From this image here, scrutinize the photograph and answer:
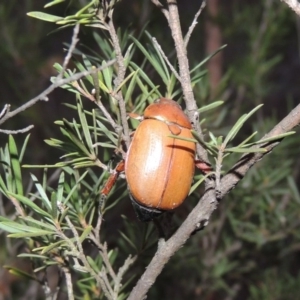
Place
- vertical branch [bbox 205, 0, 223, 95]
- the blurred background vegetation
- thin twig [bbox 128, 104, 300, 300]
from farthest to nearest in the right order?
vertical branch [bbox 205, 0, 223, 95] < the blurred background vegetation < thin twig [bbox 128, 104, 300, 300]

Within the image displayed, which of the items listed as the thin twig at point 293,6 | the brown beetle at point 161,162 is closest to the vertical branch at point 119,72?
the brown beetle at point 161,162

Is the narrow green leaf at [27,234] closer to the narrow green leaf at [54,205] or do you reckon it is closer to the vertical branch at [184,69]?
the narrow green leaf at [54,205]

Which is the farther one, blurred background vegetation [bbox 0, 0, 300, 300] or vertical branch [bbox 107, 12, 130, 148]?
blurred background vegetation [bbox 0, 0, 300, 300]

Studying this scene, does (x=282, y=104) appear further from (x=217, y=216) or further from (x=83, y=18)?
(x=83, y=18)

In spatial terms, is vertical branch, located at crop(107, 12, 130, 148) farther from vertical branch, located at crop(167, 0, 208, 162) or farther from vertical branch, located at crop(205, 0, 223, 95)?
vertical branch, located at crop(205, 0, 223, 95)

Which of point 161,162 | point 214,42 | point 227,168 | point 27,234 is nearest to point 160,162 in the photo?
point 161,162

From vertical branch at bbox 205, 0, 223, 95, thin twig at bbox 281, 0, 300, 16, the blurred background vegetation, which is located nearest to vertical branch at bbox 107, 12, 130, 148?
thin twig at bbox 281, 0, 300, 16

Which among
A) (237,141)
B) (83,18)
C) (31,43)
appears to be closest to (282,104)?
(237,141)

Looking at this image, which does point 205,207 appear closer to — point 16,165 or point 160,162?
point 160,162
